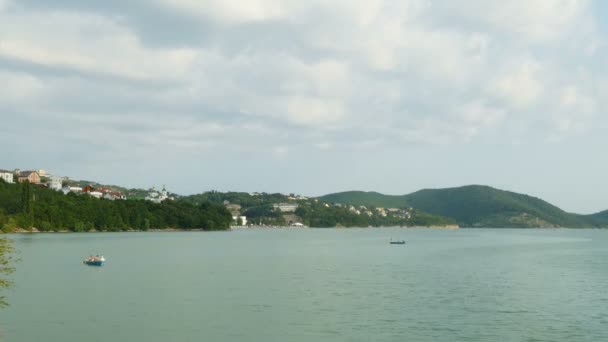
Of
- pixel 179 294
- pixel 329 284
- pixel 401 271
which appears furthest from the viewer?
pixel 401 271

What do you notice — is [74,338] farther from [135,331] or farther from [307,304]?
[307,304]

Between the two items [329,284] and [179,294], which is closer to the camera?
[179,294]

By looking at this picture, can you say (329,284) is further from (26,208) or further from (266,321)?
(26,208)

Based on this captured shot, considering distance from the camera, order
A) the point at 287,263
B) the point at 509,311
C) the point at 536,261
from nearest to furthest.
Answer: the point at 509,311 → the point at 287,263 → the point at 536,261

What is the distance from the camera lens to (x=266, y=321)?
3944 centimetres

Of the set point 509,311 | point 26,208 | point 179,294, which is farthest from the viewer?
point 26,208

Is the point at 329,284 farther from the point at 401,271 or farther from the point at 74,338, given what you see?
the point at 74,338

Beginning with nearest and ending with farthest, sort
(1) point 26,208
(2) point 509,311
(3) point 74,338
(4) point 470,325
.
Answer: (3) point 74,338 → (4) point 470,325 → (2) point 509,311 → (1) point 26,208

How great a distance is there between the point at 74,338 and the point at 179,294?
1846cm

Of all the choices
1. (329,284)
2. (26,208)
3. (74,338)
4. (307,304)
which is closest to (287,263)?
(329,284)

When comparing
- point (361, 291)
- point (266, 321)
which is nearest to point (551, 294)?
point (361, 291)

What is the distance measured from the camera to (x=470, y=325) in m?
38.0

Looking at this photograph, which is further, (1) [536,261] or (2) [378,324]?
(1) [536,261]

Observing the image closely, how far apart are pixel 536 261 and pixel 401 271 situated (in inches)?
1184
